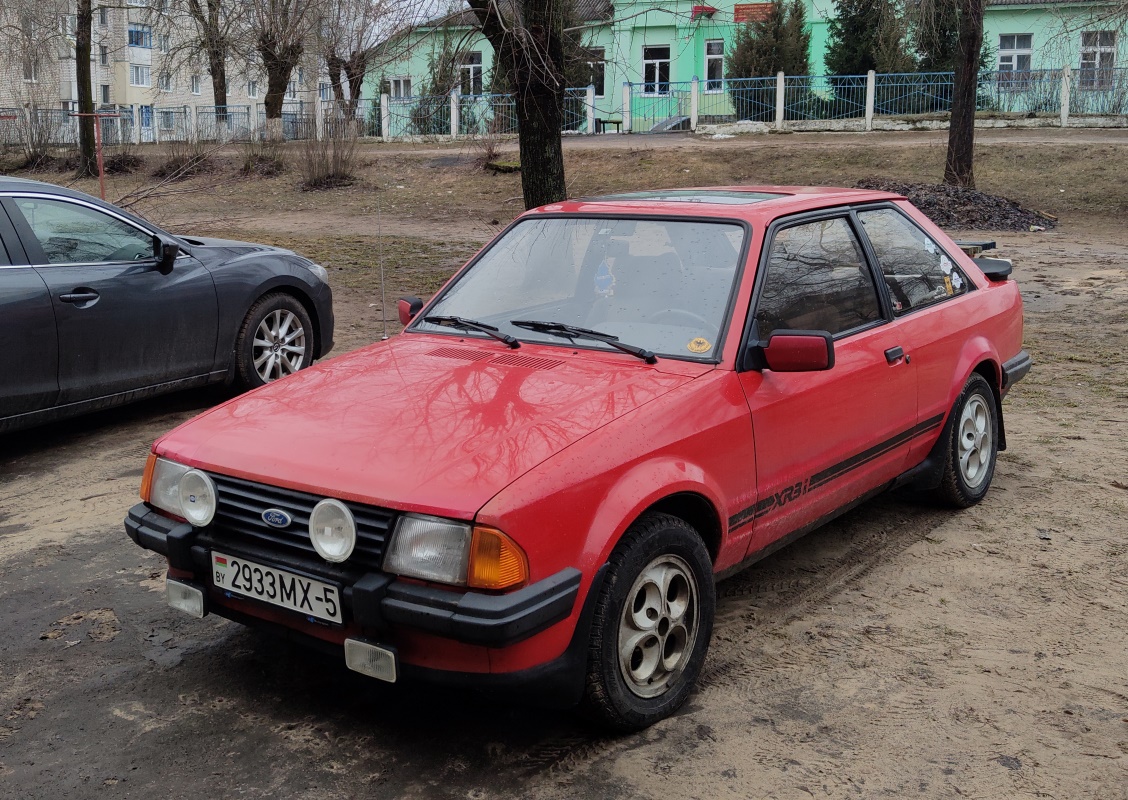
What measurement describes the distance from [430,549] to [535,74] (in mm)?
8461

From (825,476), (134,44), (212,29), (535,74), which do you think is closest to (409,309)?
(825,476)

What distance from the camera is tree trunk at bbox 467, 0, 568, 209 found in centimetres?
1038

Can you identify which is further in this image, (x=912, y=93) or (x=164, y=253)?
(x=912, y=93)

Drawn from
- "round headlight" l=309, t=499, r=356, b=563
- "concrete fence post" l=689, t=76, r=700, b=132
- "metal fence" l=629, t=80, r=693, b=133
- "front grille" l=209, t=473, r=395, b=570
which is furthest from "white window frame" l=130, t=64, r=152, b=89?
A: "round headlight" l=309, t=499, r=356, b=563

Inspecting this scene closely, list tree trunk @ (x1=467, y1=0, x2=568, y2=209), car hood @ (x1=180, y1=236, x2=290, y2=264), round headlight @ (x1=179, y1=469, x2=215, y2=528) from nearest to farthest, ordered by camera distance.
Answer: round headlight @ (x1=179, y1=469, x2=215, y2=528), car hood @ (x1=180, y1=236, x2=290, y2=264), tree trunk @ (x1=467, y1=0, x2=568, y2=209)

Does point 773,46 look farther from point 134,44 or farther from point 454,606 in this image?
point 454,606

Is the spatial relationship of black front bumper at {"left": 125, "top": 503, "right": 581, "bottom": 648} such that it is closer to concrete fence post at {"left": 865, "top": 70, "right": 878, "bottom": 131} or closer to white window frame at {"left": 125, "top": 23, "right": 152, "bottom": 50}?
white window frame at {"left": 125, "top": 23, "right": 152, "bottom": 50}

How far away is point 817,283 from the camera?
429 centimetres

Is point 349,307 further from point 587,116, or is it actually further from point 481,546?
point 587,116

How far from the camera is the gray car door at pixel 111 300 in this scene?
20.2 feet

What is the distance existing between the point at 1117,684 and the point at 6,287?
551 centimetres

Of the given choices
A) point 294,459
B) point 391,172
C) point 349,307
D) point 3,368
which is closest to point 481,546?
point 294,459

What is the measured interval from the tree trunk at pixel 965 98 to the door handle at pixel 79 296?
629 inches

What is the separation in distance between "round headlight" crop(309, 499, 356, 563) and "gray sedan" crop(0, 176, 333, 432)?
Answer: 3619 millimetres
